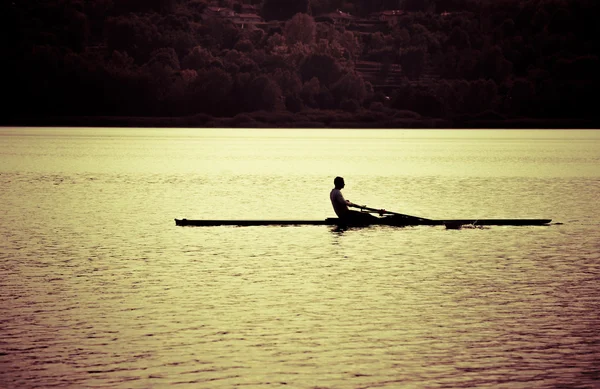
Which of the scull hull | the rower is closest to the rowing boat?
the scull hull

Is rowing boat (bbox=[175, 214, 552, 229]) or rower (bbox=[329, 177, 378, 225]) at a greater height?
rower (bbox=[329, 177, 378, 225])

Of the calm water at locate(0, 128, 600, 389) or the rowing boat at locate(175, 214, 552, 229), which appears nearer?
the calm water at locate(0, 128, 600, 389)

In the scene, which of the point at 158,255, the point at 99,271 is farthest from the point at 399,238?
the point at 99,271

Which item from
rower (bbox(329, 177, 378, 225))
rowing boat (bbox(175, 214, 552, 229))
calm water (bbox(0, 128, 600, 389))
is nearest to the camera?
calm water (bbox(0, 128, 600, 389))

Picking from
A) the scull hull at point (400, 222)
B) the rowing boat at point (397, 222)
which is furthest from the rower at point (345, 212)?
the scull hull at point (400, 222)

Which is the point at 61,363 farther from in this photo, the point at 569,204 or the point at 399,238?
the point at 569,204

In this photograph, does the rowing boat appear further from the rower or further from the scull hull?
the rower

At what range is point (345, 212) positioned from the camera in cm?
3991

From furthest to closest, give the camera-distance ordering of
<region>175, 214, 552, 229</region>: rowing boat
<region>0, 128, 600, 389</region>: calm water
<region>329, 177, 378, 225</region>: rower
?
<region>175, 214, 552, 229</region>: rowing boat → <region>329, 177, 378, 225</region>: rower → <region>0, 128, 600, 389</region>: calm water

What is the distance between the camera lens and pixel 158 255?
35219 mm

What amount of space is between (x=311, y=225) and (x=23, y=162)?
82.3m

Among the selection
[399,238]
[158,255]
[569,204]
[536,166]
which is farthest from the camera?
[536,166]

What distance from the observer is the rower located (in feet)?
130

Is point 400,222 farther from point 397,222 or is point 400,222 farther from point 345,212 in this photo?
point 345,212
